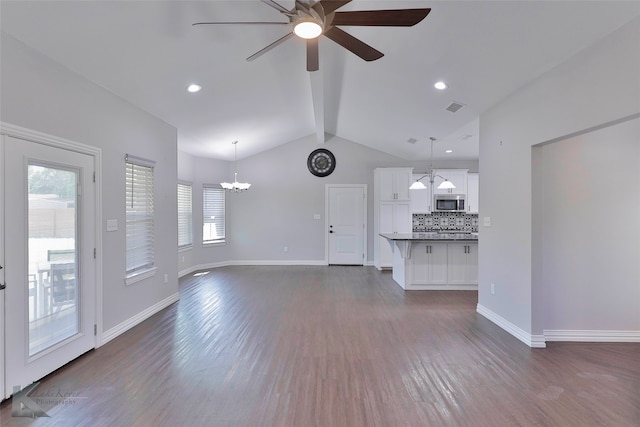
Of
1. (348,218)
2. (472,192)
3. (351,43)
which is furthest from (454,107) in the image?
(348,218)

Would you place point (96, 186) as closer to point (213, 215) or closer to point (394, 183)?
point (213, 215)

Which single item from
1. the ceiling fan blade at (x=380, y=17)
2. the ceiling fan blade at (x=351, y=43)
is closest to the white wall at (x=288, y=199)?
the ceiling fan blade at (x=351, y=43)

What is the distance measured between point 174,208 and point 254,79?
2257 mm

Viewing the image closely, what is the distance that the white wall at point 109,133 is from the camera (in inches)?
92.2

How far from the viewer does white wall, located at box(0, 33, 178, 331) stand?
7.68 ft

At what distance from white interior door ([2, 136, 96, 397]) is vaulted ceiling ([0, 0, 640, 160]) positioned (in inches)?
35.7

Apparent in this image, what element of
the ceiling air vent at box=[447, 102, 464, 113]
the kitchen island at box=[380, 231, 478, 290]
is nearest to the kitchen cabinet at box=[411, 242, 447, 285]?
the kitchen island at box=[380, 231, 478, 290]

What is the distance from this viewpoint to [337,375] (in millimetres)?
2588

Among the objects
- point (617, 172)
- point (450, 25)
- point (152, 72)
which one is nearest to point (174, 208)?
point (152, 72)

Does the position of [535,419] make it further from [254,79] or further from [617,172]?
[254,79]

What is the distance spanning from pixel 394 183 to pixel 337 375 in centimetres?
536

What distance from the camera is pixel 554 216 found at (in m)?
3.28

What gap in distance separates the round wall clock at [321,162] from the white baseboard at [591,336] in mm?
5525

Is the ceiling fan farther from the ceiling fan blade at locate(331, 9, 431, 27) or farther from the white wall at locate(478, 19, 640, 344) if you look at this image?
the white wall at locate(478, 19, 640, 344)
